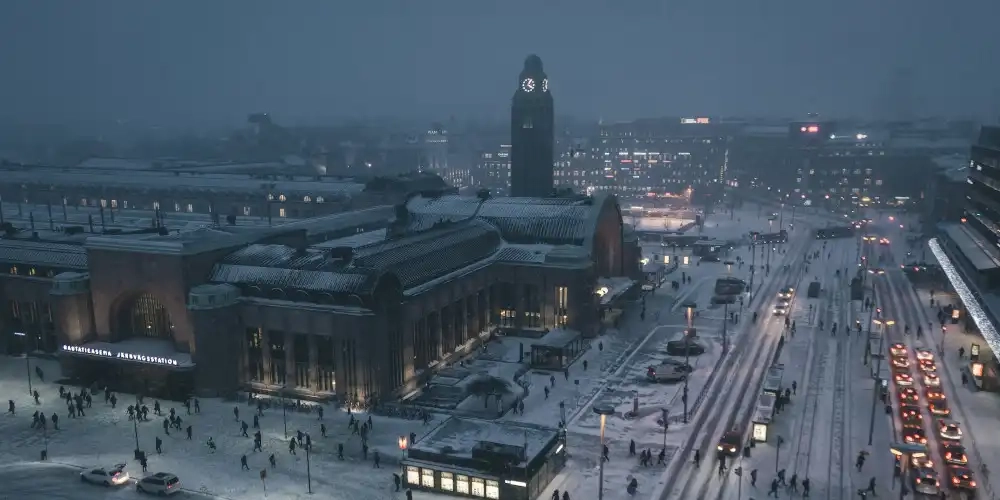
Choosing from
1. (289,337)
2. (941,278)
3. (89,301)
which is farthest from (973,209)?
(89,301)

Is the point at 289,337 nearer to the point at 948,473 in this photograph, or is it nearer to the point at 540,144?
the point at 948,473

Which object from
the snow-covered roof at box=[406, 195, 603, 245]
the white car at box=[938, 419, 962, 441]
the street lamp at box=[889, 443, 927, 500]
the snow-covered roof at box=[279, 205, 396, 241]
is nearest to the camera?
the street lamp at box=[889, 443, 927, 500]

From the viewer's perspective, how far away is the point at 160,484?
4562 centimetres

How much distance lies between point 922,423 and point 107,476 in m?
53.9

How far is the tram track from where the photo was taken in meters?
46.6

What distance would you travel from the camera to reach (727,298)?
92.1 metres

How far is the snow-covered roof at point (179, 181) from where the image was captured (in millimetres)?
138875

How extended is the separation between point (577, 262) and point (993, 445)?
131 feet

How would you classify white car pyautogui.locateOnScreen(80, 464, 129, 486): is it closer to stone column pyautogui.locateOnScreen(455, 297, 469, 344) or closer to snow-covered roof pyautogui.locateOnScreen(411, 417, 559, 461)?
snow-covered roof pyautogui.locateOnScreen(411, 417, 559, 461)

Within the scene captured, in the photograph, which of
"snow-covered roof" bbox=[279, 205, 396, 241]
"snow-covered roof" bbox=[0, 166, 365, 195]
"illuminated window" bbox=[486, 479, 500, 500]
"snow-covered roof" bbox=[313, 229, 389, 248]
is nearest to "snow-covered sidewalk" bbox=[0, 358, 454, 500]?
"illuminated window" bbox=[486, 479, 500, 500]

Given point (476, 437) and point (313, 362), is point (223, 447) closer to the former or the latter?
point (313, 362)

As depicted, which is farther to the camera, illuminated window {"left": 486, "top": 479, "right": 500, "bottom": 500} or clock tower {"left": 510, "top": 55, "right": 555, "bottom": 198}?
clock tower {"left": 510, "top": 55, "right": 555, "bottom": 198}

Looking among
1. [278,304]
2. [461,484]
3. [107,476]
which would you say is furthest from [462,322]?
[107,476]

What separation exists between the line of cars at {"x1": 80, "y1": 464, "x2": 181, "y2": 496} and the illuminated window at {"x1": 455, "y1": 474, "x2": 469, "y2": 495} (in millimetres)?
16751
